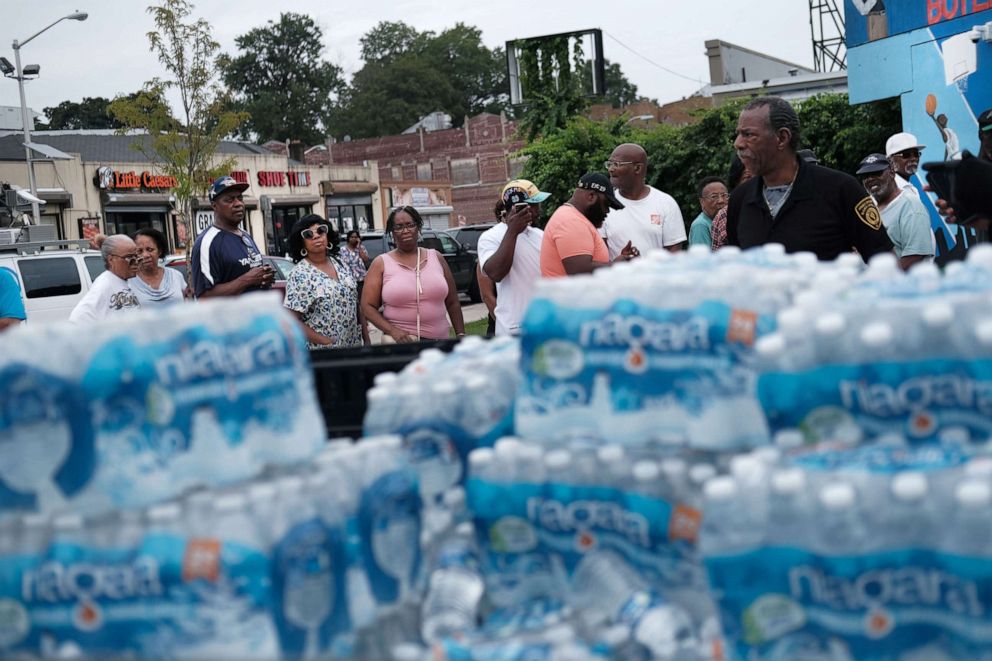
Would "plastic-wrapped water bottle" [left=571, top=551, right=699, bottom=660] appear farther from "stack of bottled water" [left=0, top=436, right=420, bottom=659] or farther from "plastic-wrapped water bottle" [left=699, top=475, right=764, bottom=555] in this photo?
"stack of bottled water" [left=0, top=436, right=420, bottom=659]

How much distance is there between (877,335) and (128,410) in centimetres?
157

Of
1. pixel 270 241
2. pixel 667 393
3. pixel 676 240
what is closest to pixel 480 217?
pixel 270 241

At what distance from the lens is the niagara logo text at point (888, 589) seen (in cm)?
194

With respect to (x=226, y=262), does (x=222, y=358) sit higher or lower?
lower

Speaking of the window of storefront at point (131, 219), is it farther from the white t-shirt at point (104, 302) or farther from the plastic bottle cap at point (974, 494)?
the plastic bottle cap at point (974, 494)

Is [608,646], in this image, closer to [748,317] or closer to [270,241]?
[748,317]

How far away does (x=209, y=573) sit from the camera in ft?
7.28

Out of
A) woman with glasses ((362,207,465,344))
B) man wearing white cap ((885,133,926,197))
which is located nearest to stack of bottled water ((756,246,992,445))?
woman with glasses ((362,207,465,344))

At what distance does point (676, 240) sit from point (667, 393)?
5.21 m

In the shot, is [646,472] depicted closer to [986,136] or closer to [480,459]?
[480,459]

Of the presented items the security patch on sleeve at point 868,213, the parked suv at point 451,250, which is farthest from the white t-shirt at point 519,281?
the parked suv at point 451,250

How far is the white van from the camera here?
16.0m

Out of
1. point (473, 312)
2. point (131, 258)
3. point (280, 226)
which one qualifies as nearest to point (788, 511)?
point (131, 258)

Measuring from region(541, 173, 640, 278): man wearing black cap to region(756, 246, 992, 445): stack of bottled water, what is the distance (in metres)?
4.23
